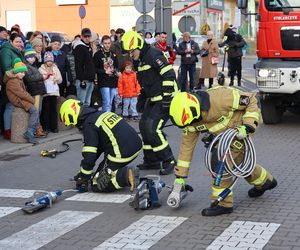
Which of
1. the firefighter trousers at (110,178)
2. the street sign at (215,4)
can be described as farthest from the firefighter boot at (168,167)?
the street sign at (215,4)

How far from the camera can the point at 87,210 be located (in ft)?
23.0

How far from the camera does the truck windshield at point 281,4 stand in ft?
39.0

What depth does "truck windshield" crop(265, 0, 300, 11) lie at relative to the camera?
11.9m

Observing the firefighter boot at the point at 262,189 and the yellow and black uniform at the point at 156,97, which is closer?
the firefighter boot at the point at 262,189

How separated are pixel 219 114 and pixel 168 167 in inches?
94.7

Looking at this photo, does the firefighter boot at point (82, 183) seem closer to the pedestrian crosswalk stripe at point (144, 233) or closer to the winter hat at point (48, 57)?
the pedestrian crosswalk stripe at point (144, 233)

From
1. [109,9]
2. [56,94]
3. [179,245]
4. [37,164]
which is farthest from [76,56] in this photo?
[109,9]

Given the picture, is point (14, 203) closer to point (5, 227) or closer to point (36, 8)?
point (5, 227)

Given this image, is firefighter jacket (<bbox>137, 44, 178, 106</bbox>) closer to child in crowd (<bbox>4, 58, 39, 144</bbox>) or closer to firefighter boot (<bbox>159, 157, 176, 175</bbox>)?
firefighter boot (<bbox>159, 157, 176, 175</bbox>)

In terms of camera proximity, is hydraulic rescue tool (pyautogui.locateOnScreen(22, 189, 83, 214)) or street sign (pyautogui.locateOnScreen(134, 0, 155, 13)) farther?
street sign (pyautogui.locateOnScreen(134, 0, 155, 13))

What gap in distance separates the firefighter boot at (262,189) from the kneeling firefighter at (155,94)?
1.72 m

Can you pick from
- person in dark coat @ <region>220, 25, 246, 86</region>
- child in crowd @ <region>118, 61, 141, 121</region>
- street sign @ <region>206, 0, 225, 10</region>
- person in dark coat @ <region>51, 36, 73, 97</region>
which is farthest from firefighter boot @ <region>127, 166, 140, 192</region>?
street sign @ <region>206, 0, 225, 10</region>

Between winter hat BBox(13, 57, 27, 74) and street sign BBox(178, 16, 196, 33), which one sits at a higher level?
street sign BBox(178, 16, 196, 33)

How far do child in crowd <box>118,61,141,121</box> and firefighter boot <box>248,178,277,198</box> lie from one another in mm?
6897
